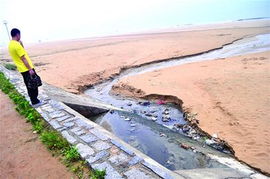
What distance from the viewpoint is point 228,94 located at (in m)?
8.01

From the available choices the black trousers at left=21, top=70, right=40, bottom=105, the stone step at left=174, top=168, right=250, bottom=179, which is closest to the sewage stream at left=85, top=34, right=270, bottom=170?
the stone step at left=174, top=168, right=250, bottom=179

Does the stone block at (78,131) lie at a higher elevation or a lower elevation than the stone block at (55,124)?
higher

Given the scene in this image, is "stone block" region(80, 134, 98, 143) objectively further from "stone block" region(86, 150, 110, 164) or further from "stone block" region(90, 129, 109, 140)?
"stone block" region(86, 150, 110, 164)

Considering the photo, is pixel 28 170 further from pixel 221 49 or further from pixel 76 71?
pixel 221 49

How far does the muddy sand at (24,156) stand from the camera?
377 cm

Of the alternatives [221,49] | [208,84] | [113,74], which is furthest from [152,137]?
[221,49]

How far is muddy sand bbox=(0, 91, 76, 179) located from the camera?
377 centimetres

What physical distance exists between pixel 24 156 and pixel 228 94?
6689 millimetres

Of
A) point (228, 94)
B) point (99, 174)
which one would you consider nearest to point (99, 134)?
point (99, 174)

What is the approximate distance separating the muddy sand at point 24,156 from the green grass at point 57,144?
10 centimetres

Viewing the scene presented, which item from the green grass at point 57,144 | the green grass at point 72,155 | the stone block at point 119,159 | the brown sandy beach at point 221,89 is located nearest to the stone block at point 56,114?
the green grass at point 57,144

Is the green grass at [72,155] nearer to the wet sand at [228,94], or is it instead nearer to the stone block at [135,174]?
the stone block at [135,174]

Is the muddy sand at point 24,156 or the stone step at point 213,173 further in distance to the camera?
the stone step at point 213,173

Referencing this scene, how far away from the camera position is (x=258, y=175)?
14.5 feet
